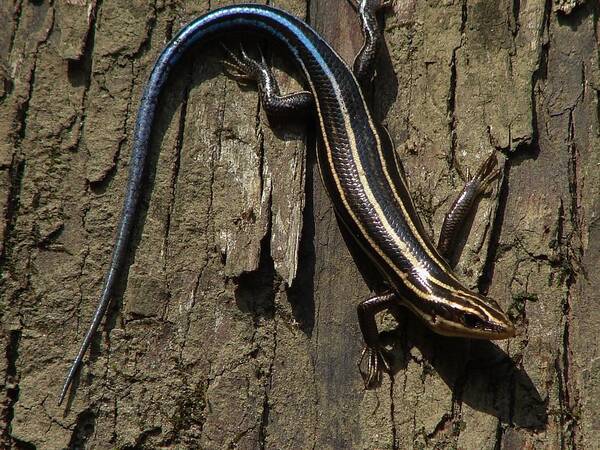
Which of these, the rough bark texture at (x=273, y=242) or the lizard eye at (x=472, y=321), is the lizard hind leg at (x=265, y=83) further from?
the lizard eye at (x=472, y=321)

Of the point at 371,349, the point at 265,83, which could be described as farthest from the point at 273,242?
the point at 265,83

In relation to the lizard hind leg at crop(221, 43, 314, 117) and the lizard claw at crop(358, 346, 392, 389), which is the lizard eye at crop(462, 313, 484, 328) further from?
the lizard hind leg at crop(221, 43, 314, 117)

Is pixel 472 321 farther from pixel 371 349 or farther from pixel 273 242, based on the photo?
pixel 273 242

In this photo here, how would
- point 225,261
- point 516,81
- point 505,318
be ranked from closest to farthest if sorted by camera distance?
point 505,318, point 225,261, point 516,81

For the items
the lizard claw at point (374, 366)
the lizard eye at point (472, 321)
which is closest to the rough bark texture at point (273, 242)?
the lizard claw at point (374, 366)

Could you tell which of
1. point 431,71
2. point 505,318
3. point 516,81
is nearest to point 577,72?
point 516,81

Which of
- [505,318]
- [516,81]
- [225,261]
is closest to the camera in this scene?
[505,318]

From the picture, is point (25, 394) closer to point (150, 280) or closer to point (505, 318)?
point (150, 280)
